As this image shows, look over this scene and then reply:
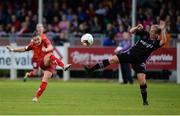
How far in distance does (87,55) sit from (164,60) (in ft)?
11.8

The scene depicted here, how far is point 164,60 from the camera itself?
3347 cm

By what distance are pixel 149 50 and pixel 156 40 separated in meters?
0.34

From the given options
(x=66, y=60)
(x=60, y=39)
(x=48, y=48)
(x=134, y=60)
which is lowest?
(x=66, y=60)

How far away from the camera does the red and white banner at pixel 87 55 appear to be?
34.2m

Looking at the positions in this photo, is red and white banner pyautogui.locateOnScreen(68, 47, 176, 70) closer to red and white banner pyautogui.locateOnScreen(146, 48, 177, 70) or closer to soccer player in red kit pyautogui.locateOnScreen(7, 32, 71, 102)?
red and white banner pyautogui.locateOnScreen(146, 48, 177, 70)

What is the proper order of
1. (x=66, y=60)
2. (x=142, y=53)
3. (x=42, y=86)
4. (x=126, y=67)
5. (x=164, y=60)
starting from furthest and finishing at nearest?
1. (x=66, y=60)
2. (x=164, y=60)
3. (x=126, y=67)
4. (x=42, y=86)
5. (x=142, y=53)

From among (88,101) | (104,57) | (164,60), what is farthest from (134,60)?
(104,57)

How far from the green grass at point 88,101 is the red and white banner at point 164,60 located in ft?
13.4

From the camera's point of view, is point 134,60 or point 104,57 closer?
point 134,60

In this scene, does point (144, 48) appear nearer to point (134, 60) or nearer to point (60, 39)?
point (134, 60)

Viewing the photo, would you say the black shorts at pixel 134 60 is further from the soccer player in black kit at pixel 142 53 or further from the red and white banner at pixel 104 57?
the red and white banner at pixel 104 57

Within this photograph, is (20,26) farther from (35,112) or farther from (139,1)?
(35,112)

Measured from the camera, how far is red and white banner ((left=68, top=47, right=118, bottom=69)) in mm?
34166

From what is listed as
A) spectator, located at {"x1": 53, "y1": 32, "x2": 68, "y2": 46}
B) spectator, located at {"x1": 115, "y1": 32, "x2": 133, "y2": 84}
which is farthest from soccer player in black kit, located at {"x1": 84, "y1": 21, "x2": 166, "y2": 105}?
spectator, located at {"x1": 53, "y1": 32, "x2": 68, "y2": 46}
